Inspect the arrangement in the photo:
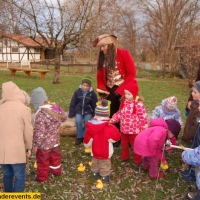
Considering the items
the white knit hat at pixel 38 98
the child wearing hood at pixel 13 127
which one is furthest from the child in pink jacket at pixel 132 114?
the child wearing hood at pixel 13 127

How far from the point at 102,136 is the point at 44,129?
2.79ft

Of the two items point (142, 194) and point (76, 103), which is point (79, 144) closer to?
point (76, 103)

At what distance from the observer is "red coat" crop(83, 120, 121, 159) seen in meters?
3.70

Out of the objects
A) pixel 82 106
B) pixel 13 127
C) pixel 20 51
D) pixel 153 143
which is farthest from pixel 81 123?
pixel 20 51

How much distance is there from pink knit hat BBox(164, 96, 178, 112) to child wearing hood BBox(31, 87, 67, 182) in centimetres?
187

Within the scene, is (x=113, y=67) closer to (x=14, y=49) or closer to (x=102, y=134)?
(x=102, y=134)

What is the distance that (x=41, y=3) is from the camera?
14133mm

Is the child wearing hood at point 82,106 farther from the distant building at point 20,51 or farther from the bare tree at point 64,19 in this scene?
the distant building at point 20,51

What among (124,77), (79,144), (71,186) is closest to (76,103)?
(79,144)

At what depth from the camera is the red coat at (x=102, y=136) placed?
3703mm

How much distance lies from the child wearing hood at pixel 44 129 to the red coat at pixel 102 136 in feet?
1.59

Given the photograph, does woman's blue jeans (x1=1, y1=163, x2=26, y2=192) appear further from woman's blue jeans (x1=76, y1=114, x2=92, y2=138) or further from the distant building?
the distant building

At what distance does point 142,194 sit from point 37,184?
155cm

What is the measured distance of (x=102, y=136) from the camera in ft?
12.3
